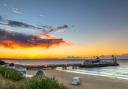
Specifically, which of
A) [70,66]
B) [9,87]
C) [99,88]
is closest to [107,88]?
[99,88]

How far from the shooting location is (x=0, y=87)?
13188 millimetres

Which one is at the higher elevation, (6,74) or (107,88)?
(6,74)

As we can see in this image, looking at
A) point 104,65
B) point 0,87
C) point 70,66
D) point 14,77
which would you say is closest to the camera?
point 0,87

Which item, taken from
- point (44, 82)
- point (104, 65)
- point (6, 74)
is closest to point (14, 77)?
point (6, 74)

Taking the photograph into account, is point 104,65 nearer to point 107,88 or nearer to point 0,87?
point 107,88

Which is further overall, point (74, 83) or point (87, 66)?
point (87, 66)

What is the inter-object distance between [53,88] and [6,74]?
8920 millimetres

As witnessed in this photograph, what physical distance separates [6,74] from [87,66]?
289 feet

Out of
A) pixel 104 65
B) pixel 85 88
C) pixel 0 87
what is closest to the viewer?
pixel 0 87

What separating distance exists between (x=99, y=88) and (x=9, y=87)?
13.7 metres

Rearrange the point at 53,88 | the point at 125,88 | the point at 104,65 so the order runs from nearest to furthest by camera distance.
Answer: the point at 53,88
the point at 125,88
the point at 104,65

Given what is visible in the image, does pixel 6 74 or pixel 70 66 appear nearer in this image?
pixel 6 74

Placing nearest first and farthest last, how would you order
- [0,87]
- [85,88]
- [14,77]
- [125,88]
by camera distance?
[0,87]
[14,77]
[85,88]
[125,88]

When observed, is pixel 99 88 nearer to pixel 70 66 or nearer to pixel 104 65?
pixel 70 66
